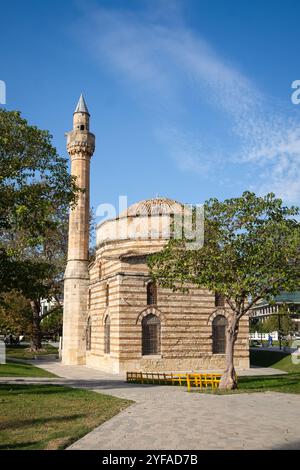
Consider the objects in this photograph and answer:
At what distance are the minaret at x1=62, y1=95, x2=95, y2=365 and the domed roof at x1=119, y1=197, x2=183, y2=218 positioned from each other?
347 cm


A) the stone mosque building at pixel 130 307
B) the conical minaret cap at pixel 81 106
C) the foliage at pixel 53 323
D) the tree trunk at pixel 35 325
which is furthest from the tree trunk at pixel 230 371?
the foliage at pixel 53 323

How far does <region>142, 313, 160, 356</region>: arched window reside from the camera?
3091 cm

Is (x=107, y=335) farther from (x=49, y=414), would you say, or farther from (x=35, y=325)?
(x=49, y=414)

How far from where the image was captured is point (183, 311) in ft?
105

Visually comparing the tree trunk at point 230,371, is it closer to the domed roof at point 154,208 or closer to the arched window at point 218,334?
the arched window at point 218,334

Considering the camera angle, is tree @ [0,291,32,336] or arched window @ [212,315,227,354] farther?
tree @ [0,291,32,336]

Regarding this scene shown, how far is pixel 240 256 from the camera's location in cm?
2136

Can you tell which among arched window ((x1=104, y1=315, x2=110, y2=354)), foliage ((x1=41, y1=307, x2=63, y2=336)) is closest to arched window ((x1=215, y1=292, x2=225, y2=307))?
arched window ((x1=104, y1=315, x2=110, y2=354))

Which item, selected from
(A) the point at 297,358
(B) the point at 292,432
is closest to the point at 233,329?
(B) the point at 292,432

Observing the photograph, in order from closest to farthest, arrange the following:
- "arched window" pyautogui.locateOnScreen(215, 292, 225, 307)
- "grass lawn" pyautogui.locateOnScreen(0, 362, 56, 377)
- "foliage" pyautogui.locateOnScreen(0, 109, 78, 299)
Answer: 1. "foliage" pyautogui.locateOnScreen(0, 109, 78, 299)
2. "grass lawn" pyautogui.locateOnScreen(0, 362, 56, 377)
3. "arched window" pyautogui.locateOnScreen(215, 292, 225, 307)

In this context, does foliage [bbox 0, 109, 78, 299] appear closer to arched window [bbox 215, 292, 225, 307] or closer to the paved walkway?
the paved walkway

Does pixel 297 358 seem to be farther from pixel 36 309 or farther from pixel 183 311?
pixel 36 309

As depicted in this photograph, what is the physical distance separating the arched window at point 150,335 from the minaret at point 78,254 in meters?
7.92

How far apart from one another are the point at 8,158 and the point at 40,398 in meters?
9.80
